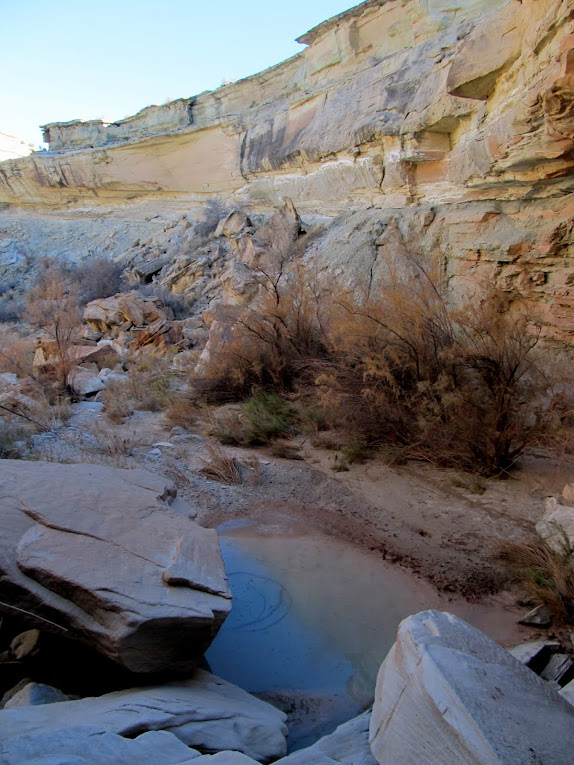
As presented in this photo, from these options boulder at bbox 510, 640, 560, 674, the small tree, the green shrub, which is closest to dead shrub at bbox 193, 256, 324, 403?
the green shrub

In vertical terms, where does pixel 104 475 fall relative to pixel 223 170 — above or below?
below

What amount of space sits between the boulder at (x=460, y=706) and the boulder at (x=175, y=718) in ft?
1.70

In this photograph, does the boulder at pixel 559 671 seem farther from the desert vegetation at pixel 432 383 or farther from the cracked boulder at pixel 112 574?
the desert vegetation at pixel 432 383

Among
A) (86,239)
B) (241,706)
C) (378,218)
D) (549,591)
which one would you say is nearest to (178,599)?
(241,706)

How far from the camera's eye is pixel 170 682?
7.79 ft

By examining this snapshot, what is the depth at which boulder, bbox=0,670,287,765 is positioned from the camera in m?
1.81

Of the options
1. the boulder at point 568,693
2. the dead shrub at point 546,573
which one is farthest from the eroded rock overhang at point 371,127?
the boulder at point 568,693

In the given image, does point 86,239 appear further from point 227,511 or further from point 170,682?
point 170,682

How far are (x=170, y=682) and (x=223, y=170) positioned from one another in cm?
2156

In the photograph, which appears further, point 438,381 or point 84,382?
point 84,382

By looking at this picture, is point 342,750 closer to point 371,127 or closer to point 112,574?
point 112,574

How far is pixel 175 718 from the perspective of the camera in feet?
6.64

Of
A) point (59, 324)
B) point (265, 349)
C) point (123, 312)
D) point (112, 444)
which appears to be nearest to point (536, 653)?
point (112, 444)

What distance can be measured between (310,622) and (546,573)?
1.59 metres
